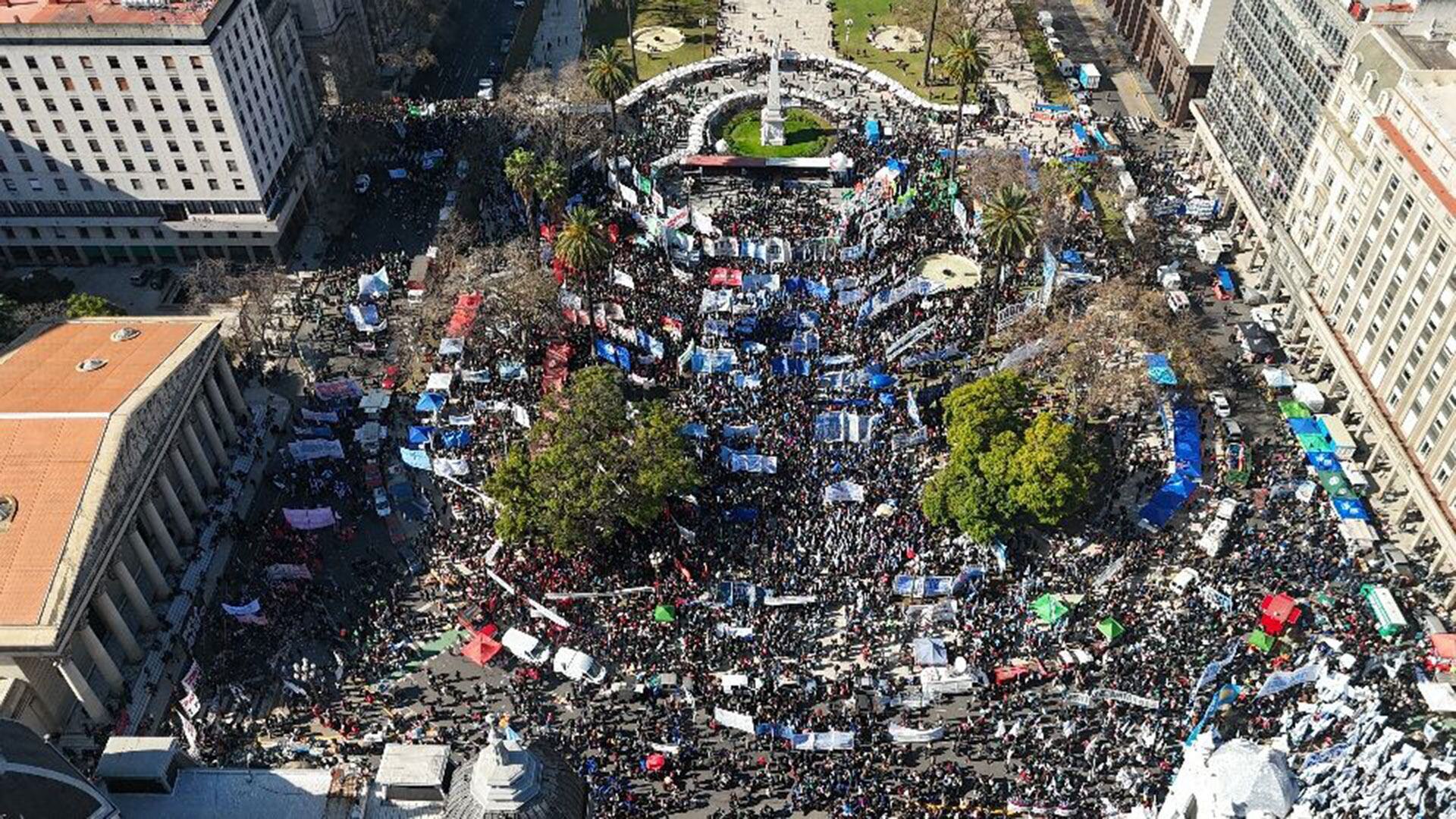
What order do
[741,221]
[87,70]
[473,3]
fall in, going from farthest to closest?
[473,3], [741,221], [87,70]

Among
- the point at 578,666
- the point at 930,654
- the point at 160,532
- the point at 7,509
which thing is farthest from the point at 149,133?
the point at 930,654

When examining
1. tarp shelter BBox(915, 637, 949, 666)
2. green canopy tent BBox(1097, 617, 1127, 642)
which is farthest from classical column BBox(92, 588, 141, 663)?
green canopy tent BBox(1097, 617, 1127, 642)

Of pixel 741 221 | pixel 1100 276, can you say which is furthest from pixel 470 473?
pixel 1100 276

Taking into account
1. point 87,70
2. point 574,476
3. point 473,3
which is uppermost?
point 87,70

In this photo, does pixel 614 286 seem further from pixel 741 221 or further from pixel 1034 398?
pixel 1034 398

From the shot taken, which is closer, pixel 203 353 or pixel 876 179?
pixel 203 353

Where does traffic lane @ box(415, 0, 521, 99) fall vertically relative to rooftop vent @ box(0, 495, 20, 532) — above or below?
below

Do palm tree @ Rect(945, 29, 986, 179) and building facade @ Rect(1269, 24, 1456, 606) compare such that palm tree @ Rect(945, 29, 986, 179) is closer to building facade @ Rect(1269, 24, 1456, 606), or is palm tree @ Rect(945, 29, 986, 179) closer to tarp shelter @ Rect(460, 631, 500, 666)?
building facade @ Rect(1269, 24, 1456, 606)

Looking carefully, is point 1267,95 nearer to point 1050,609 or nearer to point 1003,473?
point 1003,473
